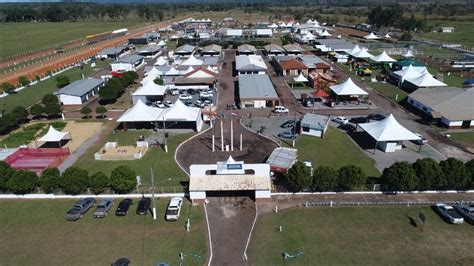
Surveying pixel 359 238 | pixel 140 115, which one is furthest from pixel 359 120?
pixel 140 115

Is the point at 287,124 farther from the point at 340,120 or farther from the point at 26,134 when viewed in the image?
the point at 26,134

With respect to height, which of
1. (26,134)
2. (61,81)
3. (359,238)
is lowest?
(359,238)

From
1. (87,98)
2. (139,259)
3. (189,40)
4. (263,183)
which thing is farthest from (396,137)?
(189,40)

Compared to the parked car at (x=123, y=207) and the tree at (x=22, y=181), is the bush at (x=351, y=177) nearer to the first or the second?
the parked car at (x=123, y=207)

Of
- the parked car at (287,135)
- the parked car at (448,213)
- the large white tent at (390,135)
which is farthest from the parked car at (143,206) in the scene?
the large white tent at (390,135)

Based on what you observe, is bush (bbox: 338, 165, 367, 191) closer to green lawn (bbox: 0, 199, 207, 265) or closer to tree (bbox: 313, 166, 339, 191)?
tree (bbox: 313, 166, 339, 191)
